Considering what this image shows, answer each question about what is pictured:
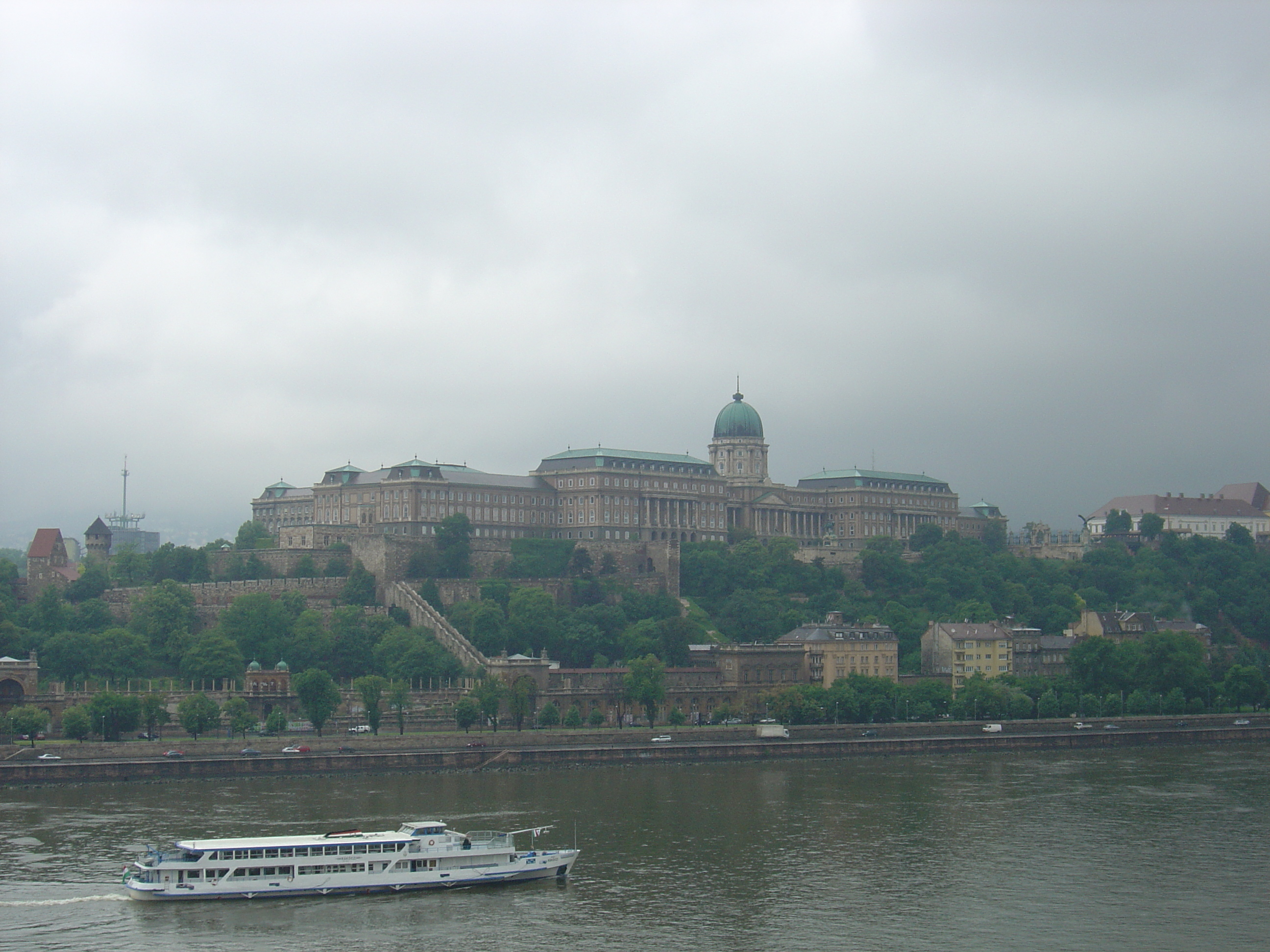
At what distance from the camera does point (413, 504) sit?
416 feet

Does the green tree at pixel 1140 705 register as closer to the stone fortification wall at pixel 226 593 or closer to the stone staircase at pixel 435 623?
the stone staircase at pixel 435 623

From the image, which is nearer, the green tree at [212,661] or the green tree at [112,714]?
the green tree at [112,714]

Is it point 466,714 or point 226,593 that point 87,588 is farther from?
point 466,714

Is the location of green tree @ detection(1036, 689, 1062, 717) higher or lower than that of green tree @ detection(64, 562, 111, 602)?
lower

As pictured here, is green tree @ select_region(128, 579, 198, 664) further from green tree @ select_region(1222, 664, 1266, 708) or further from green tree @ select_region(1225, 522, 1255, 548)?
green tree @ select_region(1225, 522, 1255, 548)

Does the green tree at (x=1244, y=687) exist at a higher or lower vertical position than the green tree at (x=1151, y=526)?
lower

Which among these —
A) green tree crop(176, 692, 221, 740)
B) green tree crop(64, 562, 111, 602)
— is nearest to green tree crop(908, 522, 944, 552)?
green tree crop(64, 562, 111, 602)

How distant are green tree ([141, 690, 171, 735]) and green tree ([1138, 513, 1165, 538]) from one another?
94837 mm

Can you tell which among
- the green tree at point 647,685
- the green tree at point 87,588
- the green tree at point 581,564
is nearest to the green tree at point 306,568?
the green tree at point 87,588

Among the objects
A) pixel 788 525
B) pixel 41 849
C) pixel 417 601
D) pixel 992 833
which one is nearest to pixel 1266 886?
pixel 992 833

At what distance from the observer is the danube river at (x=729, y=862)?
44.1 meters

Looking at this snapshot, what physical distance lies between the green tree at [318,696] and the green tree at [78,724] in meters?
9.90

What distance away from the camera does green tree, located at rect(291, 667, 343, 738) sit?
8206cm

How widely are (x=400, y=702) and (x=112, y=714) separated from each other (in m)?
13.6
